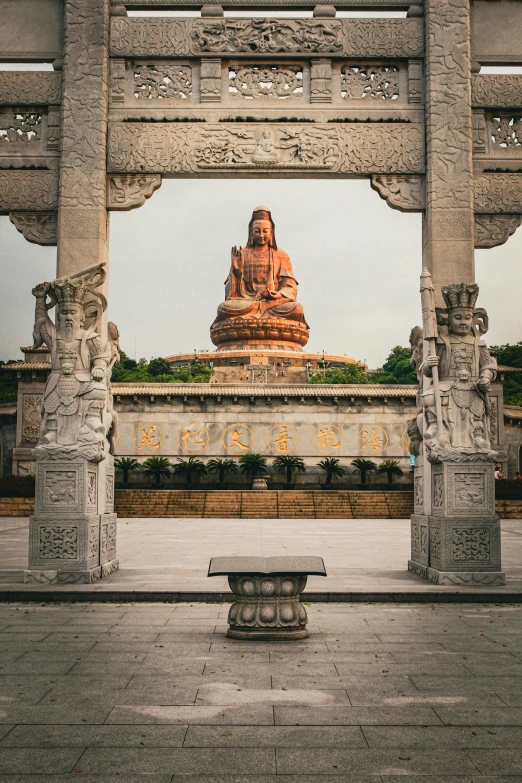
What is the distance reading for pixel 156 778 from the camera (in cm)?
361

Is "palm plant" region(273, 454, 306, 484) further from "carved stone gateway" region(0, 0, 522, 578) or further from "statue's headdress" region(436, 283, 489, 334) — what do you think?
"statue's headdress" region(436, 283, 489, 334)

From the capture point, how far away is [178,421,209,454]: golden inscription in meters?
30.4

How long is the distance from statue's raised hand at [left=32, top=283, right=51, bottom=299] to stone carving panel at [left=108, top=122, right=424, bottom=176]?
1697 millimetres

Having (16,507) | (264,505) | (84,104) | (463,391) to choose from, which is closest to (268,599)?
(463,391)

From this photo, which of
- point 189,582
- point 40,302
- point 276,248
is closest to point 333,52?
point 40,302

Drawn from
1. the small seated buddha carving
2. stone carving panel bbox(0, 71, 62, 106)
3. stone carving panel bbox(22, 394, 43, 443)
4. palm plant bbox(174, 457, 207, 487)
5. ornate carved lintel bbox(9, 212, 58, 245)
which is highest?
the small seated buddha carving

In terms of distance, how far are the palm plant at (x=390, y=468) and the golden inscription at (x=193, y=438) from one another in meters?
6.48

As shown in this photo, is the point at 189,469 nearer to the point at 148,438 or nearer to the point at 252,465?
the point at 252,465

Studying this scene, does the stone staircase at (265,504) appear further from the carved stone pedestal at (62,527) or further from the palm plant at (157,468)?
the carved stone pedestal at (62,527)

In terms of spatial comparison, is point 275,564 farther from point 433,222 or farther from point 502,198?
point 502,198

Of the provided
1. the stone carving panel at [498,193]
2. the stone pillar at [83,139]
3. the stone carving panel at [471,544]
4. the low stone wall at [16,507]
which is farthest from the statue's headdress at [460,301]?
the low stone wall at [16,507]

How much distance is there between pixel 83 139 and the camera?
9938mm

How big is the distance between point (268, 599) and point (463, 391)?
13.1 ft

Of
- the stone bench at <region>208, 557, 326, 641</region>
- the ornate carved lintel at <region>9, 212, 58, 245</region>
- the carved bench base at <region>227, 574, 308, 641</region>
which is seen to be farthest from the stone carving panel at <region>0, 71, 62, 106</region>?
the carved bench base at <region>227, 574, 308, 641</region>
